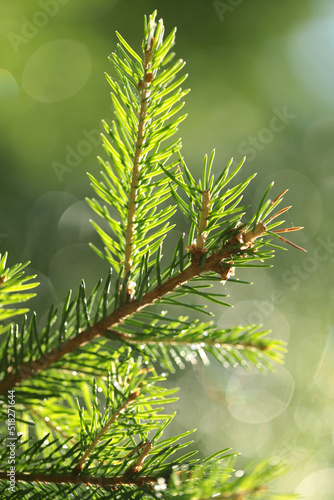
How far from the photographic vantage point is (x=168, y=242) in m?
1.51

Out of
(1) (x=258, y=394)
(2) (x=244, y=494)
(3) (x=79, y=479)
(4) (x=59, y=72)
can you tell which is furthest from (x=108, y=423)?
(1) (x=258, y=394)

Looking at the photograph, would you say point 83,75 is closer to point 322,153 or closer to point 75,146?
point 75,146

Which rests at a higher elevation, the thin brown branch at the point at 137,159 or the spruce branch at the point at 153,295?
the thin brown branch at the point at 137,159

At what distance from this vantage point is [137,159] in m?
0.39

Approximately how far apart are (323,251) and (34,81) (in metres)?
1.00

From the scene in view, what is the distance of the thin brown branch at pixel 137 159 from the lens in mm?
369

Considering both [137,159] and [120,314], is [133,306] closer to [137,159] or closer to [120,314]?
[120,314]

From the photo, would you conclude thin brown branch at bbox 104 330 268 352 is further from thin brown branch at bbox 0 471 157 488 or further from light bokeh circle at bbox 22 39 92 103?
light bokeh circle at bbox 22 39 92 103

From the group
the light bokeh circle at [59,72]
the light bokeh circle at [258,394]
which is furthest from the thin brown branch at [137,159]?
the light bokeh circle at [258,394]

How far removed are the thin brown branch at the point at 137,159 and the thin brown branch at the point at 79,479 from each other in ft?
0.44

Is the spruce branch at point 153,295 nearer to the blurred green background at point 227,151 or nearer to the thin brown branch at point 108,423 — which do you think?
the thin brown branch at point 108,423

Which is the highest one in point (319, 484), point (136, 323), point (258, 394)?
point (136, 323)

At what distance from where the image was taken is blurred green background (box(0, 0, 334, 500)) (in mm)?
1252

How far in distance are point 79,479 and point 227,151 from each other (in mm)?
1296
